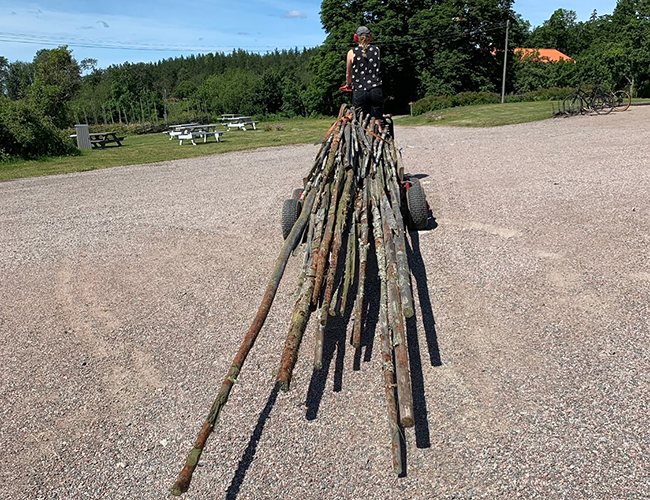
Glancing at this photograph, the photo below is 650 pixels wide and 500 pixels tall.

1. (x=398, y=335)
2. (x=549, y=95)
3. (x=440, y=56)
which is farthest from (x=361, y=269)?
(x=440, y=56)

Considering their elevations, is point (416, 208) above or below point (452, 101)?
below

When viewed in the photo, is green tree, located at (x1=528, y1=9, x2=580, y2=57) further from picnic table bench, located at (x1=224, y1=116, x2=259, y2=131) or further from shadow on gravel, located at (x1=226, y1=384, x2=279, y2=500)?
shadow on gravel, located at (x1=226, y1=384, x2=279, y2=500)

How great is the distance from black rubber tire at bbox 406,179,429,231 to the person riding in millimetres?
1571

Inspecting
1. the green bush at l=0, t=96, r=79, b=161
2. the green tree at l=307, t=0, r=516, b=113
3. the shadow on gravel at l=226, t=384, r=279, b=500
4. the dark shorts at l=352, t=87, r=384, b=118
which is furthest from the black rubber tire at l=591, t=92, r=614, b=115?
the green tree at l=307, t=0, r=516, b=113

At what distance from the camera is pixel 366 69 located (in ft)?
24.6

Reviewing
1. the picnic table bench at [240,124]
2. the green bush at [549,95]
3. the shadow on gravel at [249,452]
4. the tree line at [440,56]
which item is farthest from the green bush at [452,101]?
the shadow on gravel at [249,452]

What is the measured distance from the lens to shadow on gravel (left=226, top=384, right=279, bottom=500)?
2729 mm

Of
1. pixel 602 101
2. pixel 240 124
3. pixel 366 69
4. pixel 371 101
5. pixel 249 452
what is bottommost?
pixel 249 452

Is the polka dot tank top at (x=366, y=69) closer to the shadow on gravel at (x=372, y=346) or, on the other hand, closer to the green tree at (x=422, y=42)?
the shadow on gravel at (x=372, y=346)

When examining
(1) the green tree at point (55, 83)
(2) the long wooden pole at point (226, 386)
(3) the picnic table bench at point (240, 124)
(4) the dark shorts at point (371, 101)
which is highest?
(1) the green tree at point (55, 83)

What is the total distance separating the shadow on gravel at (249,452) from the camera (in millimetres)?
2729

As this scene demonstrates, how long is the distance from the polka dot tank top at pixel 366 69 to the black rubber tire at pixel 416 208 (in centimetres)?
204

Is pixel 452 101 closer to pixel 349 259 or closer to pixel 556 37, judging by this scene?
pixel 349 259

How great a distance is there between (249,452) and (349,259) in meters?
1.71
